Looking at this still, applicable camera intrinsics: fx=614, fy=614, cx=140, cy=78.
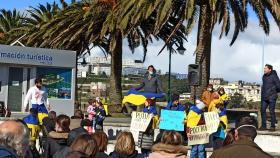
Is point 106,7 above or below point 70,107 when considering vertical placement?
above

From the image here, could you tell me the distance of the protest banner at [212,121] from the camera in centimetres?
1285

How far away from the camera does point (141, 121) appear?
46.2 ft

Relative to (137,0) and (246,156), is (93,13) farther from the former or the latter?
(246,156)

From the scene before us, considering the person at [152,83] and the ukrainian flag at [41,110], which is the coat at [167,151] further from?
the person at [152,83]

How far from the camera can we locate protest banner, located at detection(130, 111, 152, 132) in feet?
45.8

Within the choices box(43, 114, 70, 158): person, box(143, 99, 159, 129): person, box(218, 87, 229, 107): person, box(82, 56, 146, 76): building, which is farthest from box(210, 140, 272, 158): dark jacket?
box(82, 56, 146, 76): building

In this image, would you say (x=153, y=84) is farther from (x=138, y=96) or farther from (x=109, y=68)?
(x=109, y=68)

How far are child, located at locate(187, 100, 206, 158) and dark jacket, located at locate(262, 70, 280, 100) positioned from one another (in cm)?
241

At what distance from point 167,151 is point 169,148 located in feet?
0.12

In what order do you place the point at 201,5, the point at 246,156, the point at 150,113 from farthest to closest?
the point at 201,5
the point at 150,113
the point at 246,156

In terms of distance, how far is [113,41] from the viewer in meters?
30.8

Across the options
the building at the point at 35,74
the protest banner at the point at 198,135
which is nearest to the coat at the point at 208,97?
the protest banner at the point at 198,135

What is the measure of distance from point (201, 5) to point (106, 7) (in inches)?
292

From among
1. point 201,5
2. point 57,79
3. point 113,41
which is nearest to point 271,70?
point 201,5
